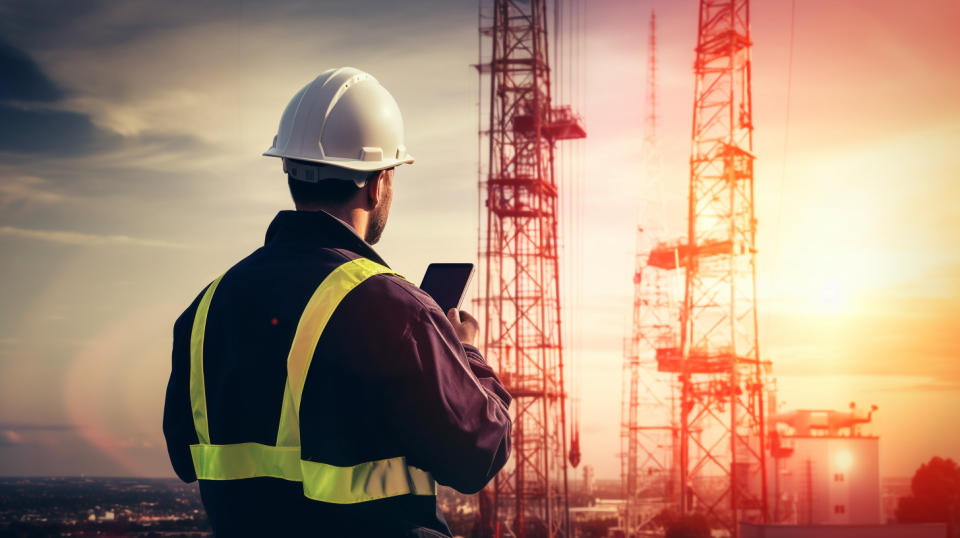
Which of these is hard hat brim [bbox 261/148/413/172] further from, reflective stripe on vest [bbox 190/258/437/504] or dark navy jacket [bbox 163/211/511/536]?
reflective stripe on vest [bbox 190/258/437/504]

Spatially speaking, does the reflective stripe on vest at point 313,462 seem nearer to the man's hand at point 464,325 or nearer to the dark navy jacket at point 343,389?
the dark navy jacket at point 343,389

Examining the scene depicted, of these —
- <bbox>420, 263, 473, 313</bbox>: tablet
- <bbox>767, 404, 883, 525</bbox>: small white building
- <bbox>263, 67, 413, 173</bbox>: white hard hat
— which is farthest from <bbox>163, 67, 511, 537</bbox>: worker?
<bbox>767, 404, 883, 525</bbox>: small white building

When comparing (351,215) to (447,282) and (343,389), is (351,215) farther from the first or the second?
(343,389)

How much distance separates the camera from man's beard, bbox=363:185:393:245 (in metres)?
2.30

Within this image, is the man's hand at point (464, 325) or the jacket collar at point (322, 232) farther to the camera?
the man's hand at point (464, 325)

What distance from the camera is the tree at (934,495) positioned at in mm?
56062

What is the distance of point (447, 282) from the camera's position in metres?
2.58

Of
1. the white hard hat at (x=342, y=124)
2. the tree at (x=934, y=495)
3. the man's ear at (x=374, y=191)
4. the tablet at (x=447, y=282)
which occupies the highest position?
the white hard hat at (x=342, y=124)

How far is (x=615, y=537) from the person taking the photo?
4678 centimetres

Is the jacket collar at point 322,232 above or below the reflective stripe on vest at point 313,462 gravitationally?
above

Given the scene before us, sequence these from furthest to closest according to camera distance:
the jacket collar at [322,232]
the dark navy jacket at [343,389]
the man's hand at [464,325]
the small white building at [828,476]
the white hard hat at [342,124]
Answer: the small white building at [828,476] < the white hard hat at [342,124] < the man's hand at [464,325] < the jacket collar at [322,232] < the dark navy jacket at [343,389]

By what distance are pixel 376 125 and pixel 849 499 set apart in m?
51.1

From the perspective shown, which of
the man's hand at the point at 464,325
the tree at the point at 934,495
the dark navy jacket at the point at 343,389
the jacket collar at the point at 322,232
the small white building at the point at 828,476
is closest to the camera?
the dark navy jacket at the point at 343,389

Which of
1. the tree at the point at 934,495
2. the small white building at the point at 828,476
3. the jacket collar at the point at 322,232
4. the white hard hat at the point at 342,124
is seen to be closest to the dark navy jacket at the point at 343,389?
the jacket collar at the point at 322,232
